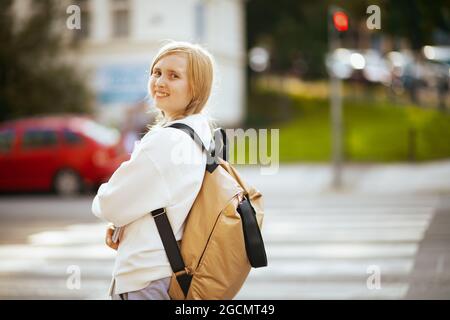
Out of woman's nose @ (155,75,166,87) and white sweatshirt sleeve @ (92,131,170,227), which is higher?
woman's nose @ (155,75,166,87)

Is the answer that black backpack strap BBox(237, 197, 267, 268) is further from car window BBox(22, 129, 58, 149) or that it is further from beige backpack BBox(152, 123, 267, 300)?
car window BBox(22, 129, 58, 149)

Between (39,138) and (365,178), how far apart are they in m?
7.53

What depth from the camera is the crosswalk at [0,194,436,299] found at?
6.35 m

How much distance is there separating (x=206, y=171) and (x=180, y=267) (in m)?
0.35

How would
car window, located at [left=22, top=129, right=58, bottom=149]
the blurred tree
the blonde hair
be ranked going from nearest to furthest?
the blonde hair < car window, located at [left=22, top=129, right=58, bottom=149] < the blurred tree

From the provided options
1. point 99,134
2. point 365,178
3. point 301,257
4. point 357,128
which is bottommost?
point 365,178

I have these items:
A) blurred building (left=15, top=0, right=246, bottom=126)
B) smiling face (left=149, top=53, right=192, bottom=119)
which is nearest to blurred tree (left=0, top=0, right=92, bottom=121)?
blurred building (left=15, top=0, right=246, bottom=126)

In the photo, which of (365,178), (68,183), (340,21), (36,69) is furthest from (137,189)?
(36,69)

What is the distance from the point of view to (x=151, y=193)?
2.45 meters

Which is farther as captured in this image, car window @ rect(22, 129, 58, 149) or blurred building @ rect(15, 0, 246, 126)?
blurred building @ rect(15, 0, 246, 126)

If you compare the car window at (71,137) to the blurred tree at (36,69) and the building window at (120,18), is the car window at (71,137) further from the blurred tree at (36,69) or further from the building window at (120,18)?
the building window at (120,18)

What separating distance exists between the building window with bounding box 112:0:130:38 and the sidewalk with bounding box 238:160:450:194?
9016 mm

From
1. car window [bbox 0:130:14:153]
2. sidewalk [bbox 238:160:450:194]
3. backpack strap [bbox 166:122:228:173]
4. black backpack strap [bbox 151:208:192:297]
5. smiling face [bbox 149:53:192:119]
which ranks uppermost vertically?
smiling face [bbox 149:53:192:119]

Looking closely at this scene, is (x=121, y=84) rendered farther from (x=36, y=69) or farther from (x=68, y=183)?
(x=68, y=183)
